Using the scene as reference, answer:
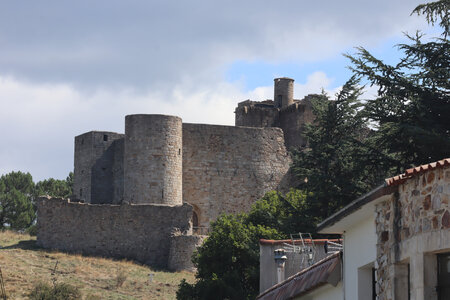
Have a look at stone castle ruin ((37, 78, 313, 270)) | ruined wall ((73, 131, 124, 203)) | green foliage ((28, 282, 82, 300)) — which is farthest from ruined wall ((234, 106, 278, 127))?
green foliage ((28, 282, 82, 300))

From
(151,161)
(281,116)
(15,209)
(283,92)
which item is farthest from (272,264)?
(15,209)

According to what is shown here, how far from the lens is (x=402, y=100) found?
25391 mm

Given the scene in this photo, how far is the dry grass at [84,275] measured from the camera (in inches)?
1647

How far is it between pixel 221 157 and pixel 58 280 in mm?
16981

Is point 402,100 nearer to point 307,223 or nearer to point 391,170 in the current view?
point 391,170

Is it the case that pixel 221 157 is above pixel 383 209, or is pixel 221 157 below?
above

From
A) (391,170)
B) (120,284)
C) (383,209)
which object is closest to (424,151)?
(391,170)

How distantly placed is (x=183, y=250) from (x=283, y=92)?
21703 millimetres

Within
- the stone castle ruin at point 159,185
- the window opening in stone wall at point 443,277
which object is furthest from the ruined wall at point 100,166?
the window opening in stone wall at point 443,277

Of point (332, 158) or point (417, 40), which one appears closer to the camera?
point (417, 40)

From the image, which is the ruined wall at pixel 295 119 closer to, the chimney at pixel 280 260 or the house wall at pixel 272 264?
the house wall at pixel 272 264

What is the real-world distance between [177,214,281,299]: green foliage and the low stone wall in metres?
9.11

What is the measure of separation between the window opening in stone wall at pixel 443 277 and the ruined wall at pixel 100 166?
4557 centimetres

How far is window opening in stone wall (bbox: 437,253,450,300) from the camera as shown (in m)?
11.3
